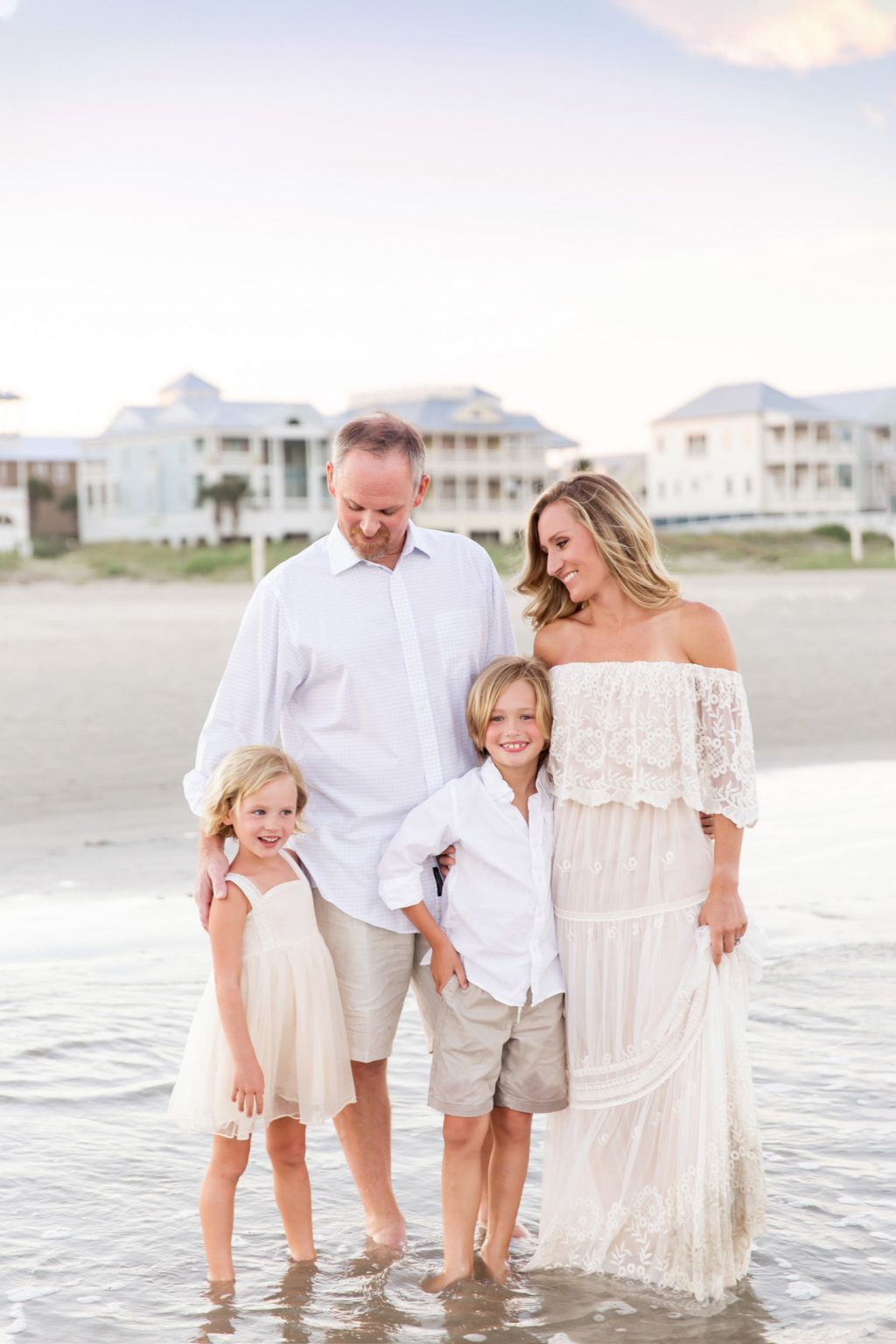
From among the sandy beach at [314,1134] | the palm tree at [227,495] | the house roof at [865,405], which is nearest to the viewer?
the sandy beach at [314,1134]

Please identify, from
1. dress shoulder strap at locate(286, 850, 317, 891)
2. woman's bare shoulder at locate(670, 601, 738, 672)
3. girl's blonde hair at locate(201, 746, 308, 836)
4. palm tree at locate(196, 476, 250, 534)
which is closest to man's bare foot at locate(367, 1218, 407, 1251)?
dress shoulder strap at locate(286, 850, 317, 891)

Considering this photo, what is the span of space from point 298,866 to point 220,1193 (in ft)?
2.45

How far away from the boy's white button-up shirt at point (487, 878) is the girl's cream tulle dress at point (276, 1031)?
0.74ft

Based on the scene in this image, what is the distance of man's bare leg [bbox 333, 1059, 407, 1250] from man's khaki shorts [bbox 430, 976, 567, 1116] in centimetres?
26

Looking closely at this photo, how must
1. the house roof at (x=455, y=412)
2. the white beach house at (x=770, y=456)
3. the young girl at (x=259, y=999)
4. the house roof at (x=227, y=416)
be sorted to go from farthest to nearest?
the white beach house at (x=770, y=456)
the house roof at (x=455, y=412)
the house roof at (x=227, y=416)
the young girl at (x=259, y=999)

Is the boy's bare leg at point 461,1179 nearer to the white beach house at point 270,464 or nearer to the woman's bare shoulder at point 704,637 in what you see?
the woman's bare shoulder at point 704,637

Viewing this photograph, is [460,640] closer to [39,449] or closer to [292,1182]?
[292,1182]

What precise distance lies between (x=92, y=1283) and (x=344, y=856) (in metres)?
1.27

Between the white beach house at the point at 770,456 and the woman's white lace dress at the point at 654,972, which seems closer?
the woman's white lace dress at the point at 654,972

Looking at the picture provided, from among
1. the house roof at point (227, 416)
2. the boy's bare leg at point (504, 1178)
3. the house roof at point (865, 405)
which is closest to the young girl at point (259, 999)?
the boy's bare leg at point (504, 1178)

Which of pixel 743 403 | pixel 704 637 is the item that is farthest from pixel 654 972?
pixel 743 403

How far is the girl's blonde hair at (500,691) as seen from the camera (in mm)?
3418

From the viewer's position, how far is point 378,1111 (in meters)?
3.75

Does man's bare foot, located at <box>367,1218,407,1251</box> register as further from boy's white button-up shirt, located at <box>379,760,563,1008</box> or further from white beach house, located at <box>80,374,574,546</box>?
white beach house, located at <box>80,374,574,546</box>
